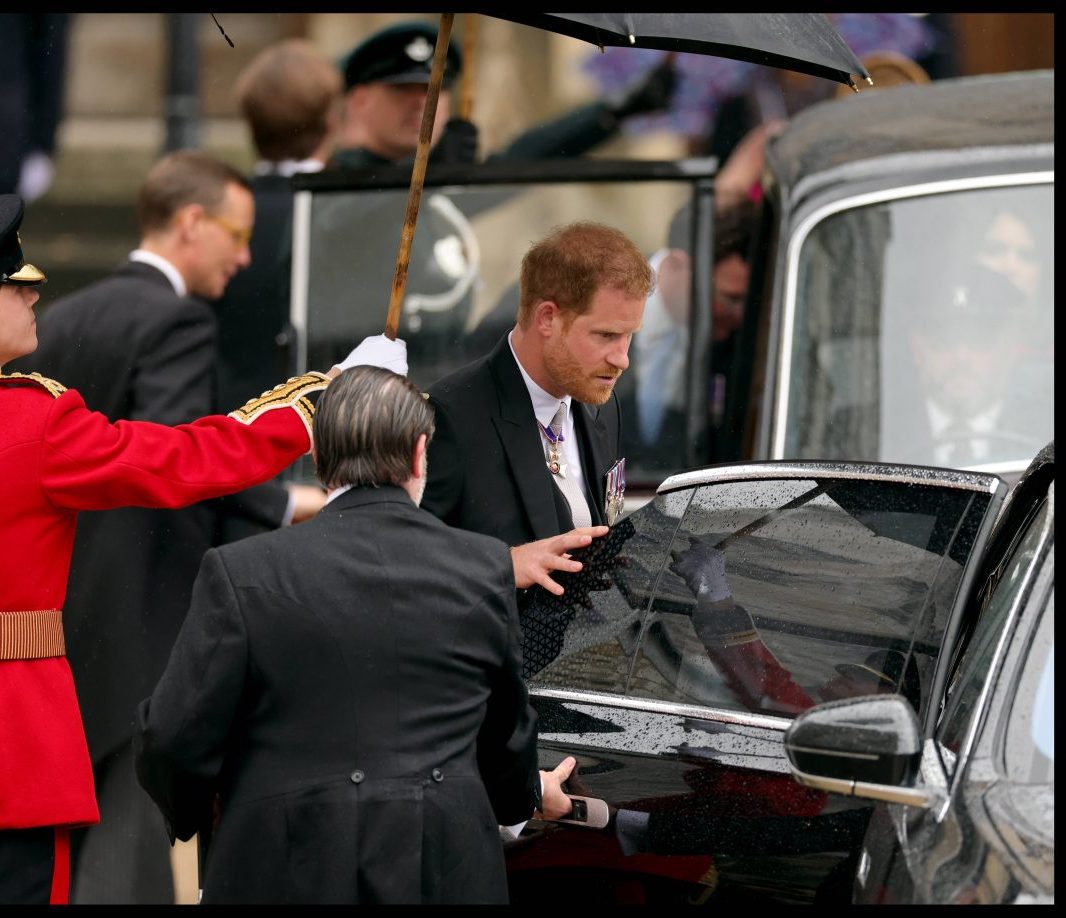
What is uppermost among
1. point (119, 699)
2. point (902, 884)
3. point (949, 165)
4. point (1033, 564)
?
point (949, 165)

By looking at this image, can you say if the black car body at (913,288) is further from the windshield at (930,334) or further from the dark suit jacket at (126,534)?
the dark suit jacket at (126,534)

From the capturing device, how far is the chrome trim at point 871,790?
3004mm

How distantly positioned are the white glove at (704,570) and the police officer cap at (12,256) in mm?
1487

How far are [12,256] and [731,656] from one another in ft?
5.70

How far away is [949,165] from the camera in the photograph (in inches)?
265

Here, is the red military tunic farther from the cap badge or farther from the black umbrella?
the cap badge

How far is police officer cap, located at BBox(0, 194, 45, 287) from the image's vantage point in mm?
4082

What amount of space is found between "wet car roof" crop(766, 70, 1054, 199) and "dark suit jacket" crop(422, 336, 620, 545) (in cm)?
277

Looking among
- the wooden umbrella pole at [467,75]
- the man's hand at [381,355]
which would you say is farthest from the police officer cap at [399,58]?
the man's hand at [381,355]

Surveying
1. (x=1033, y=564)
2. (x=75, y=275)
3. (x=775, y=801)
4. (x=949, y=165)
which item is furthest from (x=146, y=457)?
(x=75, y=275)

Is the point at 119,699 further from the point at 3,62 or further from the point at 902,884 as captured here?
the point at 3,62

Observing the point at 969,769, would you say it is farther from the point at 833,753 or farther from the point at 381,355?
the point at 381,355

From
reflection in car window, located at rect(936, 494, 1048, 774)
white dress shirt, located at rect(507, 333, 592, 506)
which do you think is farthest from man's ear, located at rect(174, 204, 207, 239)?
reflection in car window, located at rect(936, 494, 1048, 774)

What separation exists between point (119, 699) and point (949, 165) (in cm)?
333
